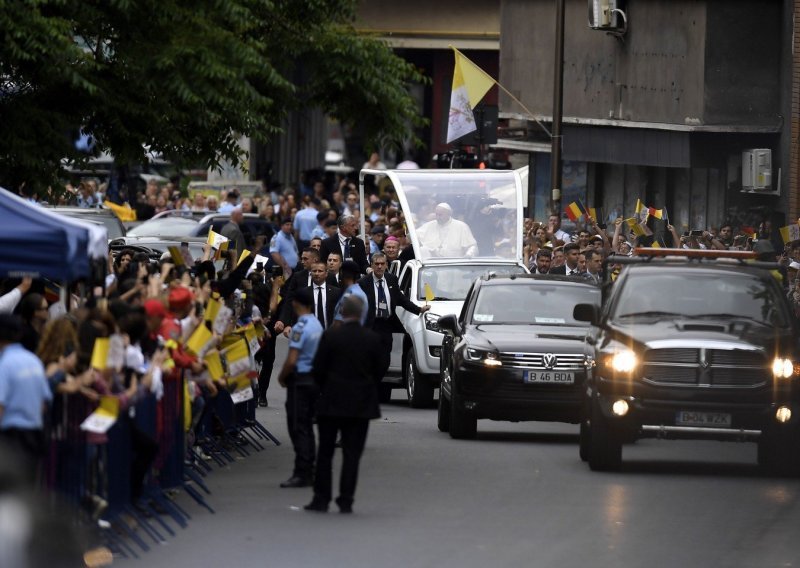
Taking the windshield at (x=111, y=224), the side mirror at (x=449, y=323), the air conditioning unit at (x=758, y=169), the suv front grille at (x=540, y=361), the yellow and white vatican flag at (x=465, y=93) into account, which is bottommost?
the suv front grille at (x=540, y=361)

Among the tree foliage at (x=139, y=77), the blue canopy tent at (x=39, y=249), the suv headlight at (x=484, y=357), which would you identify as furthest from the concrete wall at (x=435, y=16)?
the blue canopy tent at (x=39, y=249)

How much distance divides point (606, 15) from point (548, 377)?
1968 cm

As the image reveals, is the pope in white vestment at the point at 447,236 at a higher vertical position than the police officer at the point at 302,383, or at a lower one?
higher

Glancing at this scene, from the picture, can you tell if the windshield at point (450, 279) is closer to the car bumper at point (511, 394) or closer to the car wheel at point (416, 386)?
the car wheel at point (416, 386)

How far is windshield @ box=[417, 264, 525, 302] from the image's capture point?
24422 mm

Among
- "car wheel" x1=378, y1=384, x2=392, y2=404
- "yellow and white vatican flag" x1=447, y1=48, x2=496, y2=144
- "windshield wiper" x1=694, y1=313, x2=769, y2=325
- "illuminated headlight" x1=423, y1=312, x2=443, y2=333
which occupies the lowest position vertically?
"car wheel" x1=378, y1=384, x2=392, y2=404

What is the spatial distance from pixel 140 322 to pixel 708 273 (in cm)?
660

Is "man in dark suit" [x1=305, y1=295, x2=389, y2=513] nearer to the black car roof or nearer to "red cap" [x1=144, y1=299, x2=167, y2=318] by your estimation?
"red cap" [x1=144, y1=299, x2=167, y2=318]

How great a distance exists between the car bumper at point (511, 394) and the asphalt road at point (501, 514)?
38cm

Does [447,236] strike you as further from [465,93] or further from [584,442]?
[584,442]

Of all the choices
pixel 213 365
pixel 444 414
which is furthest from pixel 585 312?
pixel 213 365

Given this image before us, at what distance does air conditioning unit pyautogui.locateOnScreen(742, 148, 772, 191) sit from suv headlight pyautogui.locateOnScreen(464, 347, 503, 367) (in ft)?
51.8

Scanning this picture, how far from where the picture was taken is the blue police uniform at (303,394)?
49.9 feet

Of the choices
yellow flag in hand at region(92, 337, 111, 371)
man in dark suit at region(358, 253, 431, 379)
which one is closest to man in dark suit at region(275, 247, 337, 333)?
man in dark suit at region(358, 253, 431, 379)
